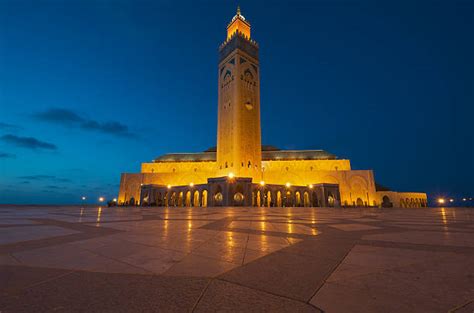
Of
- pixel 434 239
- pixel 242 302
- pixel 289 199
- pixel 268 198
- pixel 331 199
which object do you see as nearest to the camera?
A: pixel 242 302

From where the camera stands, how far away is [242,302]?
5.94 ft

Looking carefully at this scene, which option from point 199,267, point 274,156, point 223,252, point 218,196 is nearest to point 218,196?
point 218,196

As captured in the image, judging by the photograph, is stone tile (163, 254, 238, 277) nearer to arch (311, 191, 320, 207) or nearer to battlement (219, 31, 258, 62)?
arch (311, 191, 320, 207)

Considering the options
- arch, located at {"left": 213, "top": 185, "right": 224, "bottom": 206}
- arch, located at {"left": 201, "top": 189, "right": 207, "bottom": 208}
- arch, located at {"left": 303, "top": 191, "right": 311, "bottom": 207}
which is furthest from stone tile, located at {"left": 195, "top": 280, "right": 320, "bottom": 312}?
arch, located at {"left": 303, "top": 191, "right": 311, "bottom": 207}

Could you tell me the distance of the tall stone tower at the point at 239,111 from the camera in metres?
55.2

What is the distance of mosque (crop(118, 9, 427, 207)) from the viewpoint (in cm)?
4797

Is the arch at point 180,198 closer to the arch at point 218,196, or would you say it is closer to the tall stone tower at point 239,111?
the arch at point 218,196

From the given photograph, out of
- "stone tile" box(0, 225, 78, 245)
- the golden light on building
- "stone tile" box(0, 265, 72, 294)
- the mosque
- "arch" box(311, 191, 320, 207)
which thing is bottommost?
"stone tile" box(0, 265, 72, 294)

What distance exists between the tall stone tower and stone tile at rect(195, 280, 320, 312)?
168 ft

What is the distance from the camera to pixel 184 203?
50.0 m

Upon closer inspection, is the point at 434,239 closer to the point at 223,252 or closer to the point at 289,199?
the point at 223,252

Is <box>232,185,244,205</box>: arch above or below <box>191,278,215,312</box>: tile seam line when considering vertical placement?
above

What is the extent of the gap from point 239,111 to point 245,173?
14276 mm

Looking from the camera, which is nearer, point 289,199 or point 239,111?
point 289,199
